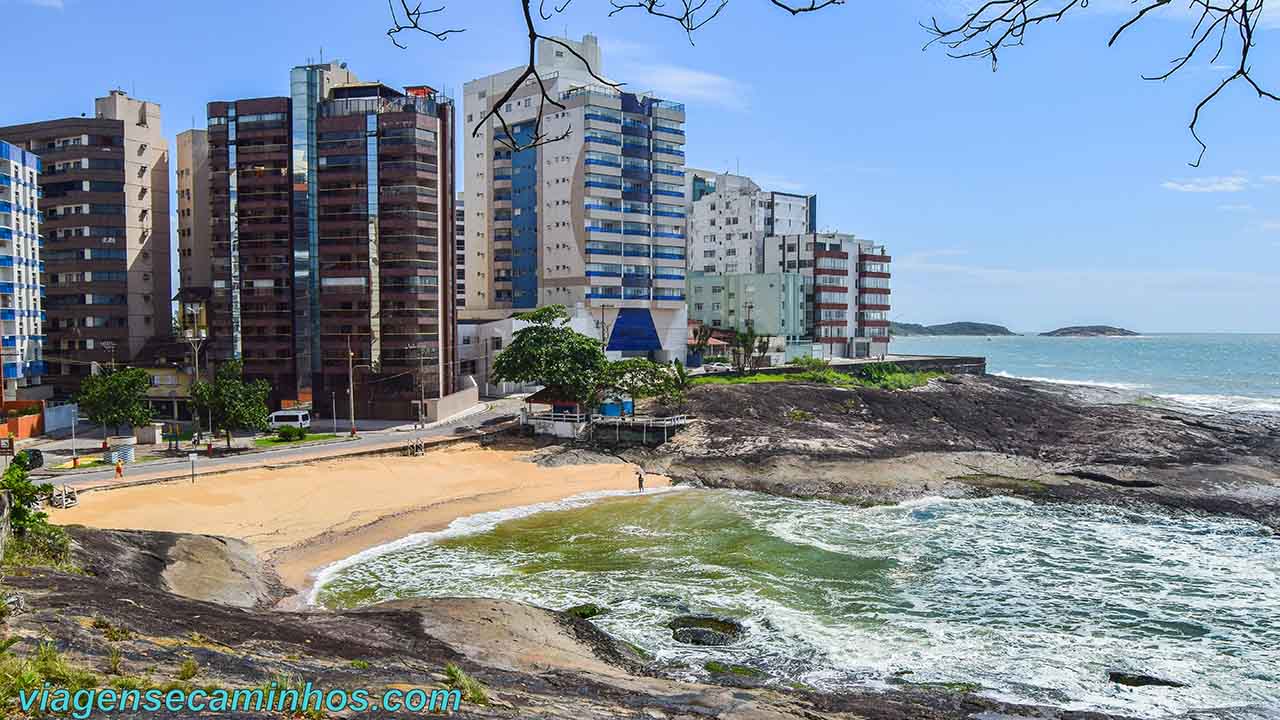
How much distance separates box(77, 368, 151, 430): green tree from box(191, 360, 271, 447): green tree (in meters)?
3.48

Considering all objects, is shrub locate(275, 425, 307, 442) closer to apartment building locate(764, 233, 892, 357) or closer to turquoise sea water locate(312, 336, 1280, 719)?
turquoise sea water locate(312, 336, 1280, 719)

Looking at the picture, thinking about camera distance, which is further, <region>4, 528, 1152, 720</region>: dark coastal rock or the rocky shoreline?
the rocky shoreline

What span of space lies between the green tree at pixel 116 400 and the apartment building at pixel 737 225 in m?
91.0

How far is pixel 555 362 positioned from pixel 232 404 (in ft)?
70.3

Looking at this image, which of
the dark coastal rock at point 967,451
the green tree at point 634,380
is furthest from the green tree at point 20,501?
the green tree at point 634,380

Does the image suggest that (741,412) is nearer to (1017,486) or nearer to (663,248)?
(1017,486)

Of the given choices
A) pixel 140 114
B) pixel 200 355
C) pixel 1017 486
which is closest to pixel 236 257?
pixel 200 355

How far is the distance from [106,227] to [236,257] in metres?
17.9

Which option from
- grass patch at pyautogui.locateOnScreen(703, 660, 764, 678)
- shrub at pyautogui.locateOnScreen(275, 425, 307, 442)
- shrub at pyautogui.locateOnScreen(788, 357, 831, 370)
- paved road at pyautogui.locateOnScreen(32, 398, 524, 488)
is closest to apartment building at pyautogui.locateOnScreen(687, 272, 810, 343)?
shrub at pyautogui.locateOnScreen(788, 357, 831, 370)

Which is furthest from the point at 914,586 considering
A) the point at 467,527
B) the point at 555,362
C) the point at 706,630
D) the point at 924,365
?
the point at 924,365

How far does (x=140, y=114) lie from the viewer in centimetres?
7662

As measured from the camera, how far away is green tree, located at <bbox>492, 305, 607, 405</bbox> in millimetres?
59031

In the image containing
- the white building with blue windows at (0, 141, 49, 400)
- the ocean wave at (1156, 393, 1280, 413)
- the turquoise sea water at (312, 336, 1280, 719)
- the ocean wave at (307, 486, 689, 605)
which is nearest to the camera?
the turquoise sea water at (312, 336, 1280, 719)

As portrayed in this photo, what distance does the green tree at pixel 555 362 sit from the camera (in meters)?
59.0
